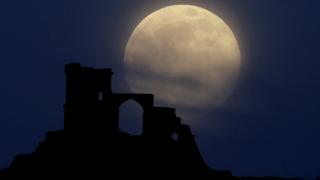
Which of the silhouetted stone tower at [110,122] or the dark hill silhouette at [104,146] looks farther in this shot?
the silhouetted stone tower at [110,122]

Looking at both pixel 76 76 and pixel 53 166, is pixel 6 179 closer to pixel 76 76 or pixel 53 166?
pixel 53 166

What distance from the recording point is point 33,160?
165ft

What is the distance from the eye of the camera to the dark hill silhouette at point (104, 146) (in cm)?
4959

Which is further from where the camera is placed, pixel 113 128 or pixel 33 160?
pixel 113 128

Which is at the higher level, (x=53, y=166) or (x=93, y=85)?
(x=93, y=85)

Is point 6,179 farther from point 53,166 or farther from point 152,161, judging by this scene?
point 152,161

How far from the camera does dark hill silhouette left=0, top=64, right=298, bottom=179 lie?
49594mm

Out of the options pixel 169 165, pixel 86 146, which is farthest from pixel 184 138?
pixel 86 146

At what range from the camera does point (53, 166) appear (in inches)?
1953

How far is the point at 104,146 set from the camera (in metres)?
52.1

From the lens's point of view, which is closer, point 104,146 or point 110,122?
point 104,146

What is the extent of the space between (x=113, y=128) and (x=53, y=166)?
6.04m

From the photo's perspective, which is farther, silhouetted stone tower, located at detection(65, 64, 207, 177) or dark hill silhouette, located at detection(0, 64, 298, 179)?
silhouetted stone tower, located at detection(65, 64, 207, 177)

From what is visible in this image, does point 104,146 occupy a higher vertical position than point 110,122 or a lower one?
lower
